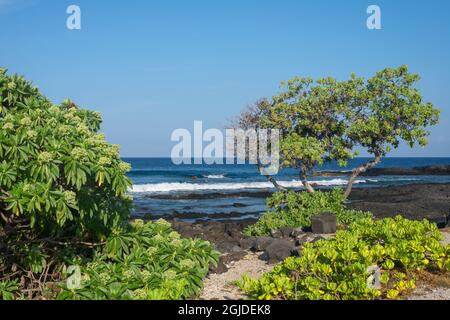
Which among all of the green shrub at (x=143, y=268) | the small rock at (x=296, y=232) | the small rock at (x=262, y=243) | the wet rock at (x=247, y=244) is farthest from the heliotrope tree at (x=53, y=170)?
the small rock at (x=296, y=232)

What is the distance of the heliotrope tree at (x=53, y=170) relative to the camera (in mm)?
6148

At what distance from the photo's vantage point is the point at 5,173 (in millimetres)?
6195

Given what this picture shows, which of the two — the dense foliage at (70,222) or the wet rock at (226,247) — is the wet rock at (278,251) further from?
the dense foliage at (70,222)

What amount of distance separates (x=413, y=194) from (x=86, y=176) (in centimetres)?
3525

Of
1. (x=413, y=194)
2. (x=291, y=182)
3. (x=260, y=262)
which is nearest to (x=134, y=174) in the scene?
(x=291, y=182)

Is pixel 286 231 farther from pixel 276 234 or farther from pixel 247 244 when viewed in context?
pixel 247 244

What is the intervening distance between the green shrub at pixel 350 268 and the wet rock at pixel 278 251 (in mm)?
2335

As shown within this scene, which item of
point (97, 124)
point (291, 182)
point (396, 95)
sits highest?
point (396, 95)

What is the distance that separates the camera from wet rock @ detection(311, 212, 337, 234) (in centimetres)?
1441

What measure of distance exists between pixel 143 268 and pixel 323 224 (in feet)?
24.7

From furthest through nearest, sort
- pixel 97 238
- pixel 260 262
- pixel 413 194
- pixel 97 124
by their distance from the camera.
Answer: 1. pixel 413 194
2. pixel 260 262
3. pixel 97 124
4. pixel 97 238

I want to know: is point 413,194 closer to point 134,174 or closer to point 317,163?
point 317,163

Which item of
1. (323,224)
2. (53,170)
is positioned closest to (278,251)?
(323,224)

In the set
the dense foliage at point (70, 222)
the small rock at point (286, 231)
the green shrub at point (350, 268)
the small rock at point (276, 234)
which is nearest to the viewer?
the dense foliage at point (70, 222)
